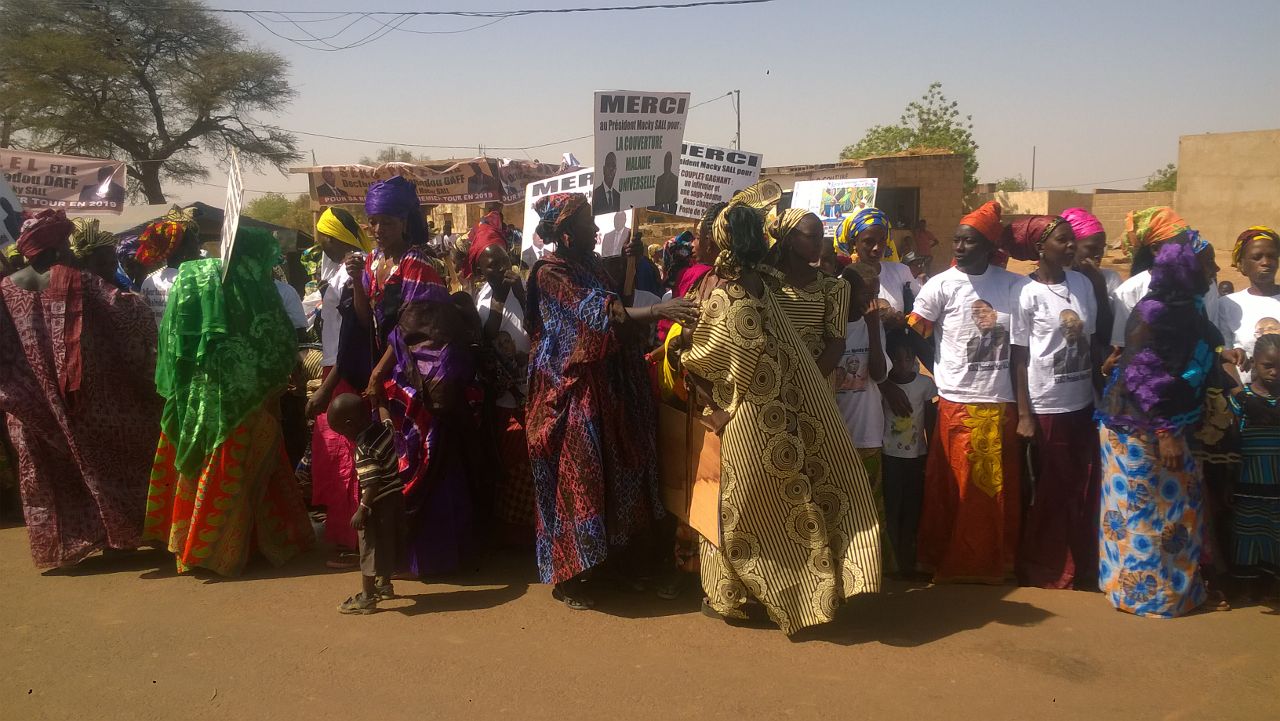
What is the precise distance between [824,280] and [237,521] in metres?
3.52

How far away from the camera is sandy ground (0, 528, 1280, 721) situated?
363 cm

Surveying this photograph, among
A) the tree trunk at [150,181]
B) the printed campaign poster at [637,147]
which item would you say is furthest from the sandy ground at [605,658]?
the tree trunk at [150,181]

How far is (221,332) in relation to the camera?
16.9 ft

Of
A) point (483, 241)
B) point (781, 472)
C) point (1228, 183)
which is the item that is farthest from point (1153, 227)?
point (1228, 183)

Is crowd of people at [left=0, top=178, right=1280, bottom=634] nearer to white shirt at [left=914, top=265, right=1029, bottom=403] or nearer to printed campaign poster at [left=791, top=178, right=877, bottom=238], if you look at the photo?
white shirt at [left=914, top=265, right=1029, bottom=403]

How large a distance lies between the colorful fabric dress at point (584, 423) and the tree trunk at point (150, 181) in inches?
1210

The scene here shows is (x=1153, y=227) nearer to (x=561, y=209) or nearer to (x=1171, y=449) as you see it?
(x=1171, y=449)

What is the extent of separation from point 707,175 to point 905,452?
3.48 meters

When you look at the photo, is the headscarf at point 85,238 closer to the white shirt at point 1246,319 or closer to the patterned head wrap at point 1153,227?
the patterned head wrap at point 1153,227

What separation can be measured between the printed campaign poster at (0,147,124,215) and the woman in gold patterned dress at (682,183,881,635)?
35.4 ft

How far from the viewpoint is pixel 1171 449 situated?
423 centimetres

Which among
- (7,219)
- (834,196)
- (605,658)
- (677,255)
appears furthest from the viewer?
(834,196)

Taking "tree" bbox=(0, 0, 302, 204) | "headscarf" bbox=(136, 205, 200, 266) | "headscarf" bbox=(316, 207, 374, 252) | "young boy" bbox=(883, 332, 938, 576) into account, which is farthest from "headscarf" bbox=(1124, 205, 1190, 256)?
"tree" bbox=(0, 0, 302, 204)

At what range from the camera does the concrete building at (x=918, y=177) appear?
834 inches
